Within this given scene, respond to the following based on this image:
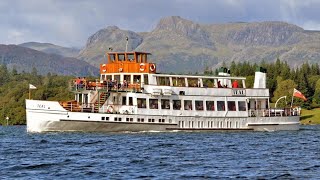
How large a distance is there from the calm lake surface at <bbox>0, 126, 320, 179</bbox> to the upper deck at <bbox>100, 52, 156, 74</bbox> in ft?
37.3

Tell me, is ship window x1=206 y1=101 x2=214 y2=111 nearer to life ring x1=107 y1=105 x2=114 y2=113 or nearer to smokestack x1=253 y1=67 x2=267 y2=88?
smokestack x1=253 y1=67 x2=267 y2=88

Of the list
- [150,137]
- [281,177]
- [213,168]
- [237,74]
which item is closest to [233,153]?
[213,168]

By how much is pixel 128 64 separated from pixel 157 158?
28.6 meters

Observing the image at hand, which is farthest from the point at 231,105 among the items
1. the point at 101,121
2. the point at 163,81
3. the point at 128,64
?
the point at 101,121

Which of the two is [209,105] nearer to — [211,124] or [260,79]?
[211,124]

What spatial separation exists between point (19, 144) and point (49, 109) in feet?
34.6

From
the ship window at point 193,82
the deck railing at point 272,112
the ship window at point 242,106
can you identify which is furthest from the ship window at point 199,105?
the deck railing at point 272,112

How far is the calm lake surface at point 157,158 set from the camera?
33.2 metres

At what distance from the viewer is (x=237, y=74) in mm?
172500

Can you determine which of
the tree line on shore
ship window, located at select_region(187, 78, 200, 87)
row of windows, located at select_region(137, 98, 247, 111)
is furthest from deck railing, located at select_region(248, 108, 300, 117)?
the tree line on shore

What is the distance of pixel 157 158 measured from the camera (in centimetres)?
3988

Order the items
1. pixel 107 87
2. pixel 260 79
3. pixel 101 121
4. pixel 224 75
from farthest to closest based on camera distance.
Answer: pixel 260 79 < pixel 224 75 < pixel 107 87 < pixel 101 121

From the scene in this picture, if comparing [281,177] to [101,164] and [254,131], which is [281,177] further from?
[254,131]

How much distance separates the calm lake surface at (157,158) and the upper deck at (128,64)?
11384 mm
